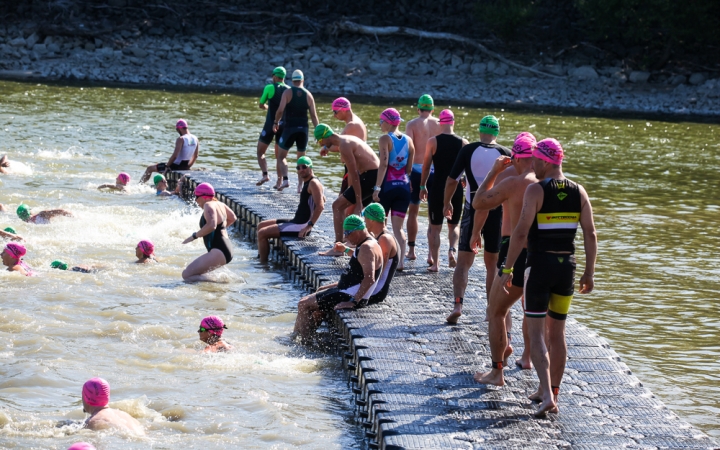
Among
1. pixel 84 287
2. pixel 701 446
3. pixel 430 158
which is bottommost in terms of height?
pixel 84 287

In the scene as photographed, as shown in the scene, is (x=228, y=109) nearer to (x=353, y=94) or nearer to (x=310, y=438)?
(x=353, y=94)

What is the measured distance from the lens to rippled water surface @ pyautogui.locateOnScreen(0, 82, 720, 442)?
302 inches

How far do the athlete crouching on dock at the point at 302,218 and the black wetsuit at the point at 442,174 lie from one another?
6.90 feet

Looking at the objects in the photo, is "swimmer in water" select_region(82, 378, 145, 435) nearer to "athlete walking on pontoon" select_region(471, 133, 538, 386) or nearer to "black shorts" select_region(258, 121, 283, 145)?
"athlete walking on pontoon" select_region(471, 133, 538, 386)

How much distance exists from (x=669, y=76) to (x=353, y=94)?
12.2m

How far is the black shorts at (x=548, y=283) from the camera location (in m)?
6.51

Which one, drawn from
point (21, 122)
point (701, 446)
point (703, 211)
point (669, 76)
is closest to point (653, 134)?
point (669, 76)

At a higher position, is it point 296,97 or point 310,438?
point 296,97

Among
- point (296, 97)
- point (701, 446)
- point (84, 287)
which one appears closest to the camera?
point (701, 446)

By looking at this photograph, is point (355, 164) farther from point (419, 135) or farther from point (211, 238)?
point (211, 238)

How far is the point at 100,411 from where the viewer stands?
23.4ft

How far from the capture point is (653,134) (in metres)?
28.9

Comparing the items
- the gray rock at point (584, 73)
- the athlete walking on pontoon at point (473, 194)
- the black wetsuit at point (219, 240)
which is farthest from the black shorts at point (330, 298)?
the gray rock at point (584, 73)

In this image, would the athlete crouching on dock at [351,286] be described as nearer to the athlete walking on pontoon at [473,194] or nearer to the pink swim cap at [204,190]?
the athlete walking on pontoon at [473,194]
